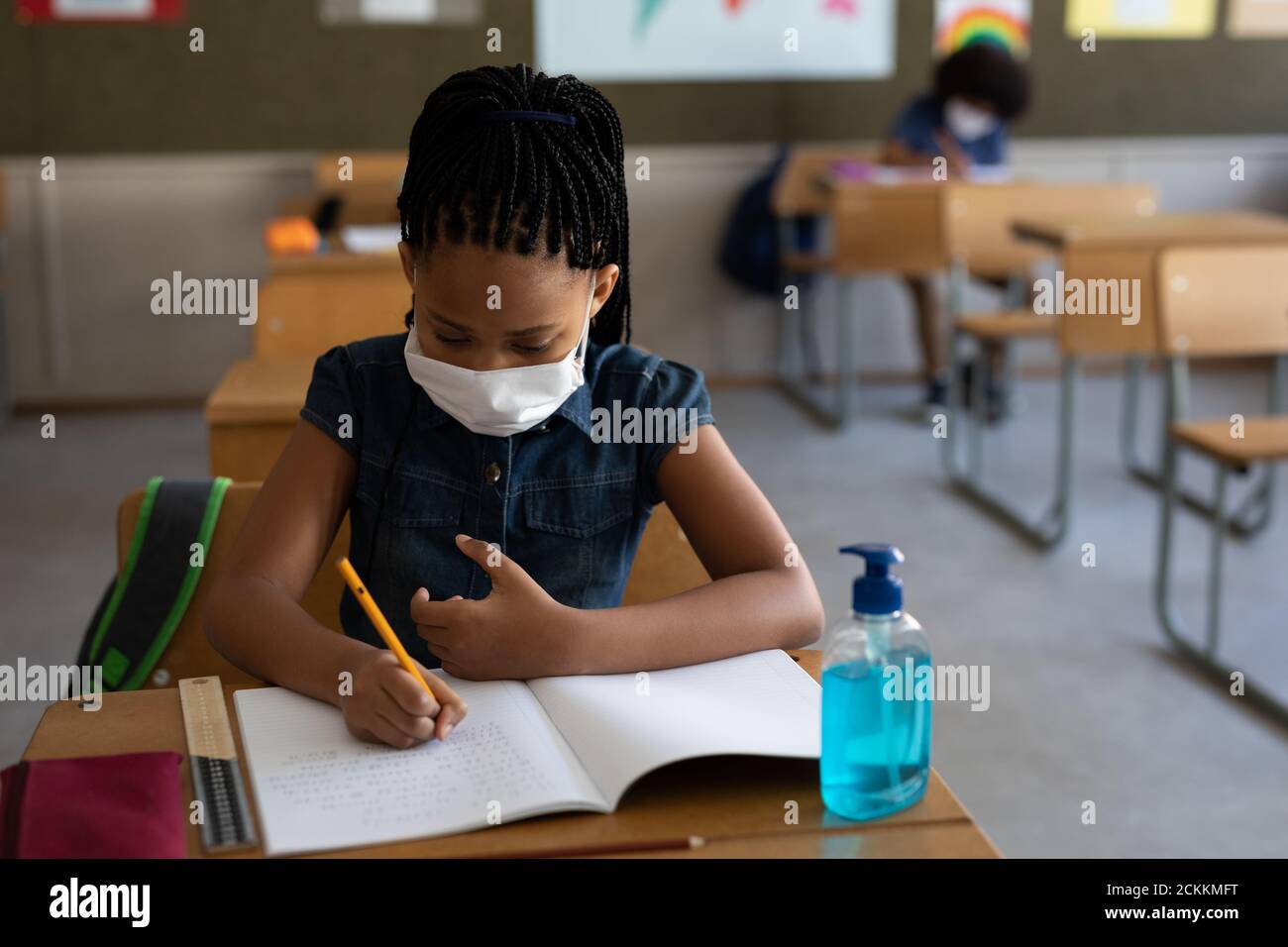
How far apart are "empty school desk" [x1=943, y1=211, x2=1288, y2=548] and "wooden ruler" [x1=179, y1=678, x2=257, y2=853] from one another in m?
2.49

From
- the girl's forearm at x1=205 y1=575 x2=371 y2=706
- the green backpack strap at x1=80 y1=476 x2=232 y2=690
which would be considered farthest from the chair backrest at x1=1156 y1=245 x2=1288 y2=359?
the girl's forearm at x1=205 y1=575 x2=371 y2=706

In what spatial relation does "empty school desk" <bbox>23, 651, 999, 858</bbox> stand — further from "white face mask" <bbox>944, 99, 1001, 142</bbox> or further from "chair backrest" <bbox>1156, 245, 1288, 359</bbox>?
"white face mask" <bbox>944, 99, 1001, 142</bbox>

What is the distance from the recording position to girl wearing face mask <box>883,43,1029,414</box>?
498 cm

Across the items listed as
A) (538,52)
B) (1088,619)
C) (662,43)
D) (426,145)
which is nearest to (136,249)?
(538,52)

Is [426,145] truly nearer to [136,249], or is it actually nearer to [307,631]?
[307,631]

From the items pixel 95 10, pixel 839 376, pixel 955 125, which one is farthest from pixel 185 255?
pixel 955 125

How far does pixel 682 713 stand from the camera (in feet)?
3.15

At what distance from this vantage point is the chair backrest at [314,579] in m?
1.43

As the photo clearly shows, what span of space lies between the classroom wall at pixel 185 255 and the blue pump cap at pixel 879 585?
4576 millimetres

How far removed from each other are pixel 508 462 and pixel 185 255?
14.3 ft

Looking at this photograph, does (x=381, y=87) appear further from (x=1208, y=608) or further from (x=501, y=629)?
(x=501, y=629)

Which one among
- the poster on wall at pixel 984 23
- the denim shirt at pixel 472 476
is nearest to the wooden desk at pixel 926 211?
the poster on wall at pixel 984 23

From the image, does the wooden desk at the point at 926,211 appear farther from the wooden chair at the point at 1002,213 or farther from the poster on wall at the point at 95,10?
the poster on wall at the point at 95,10

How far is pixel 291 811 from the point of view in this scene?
2.82ft
